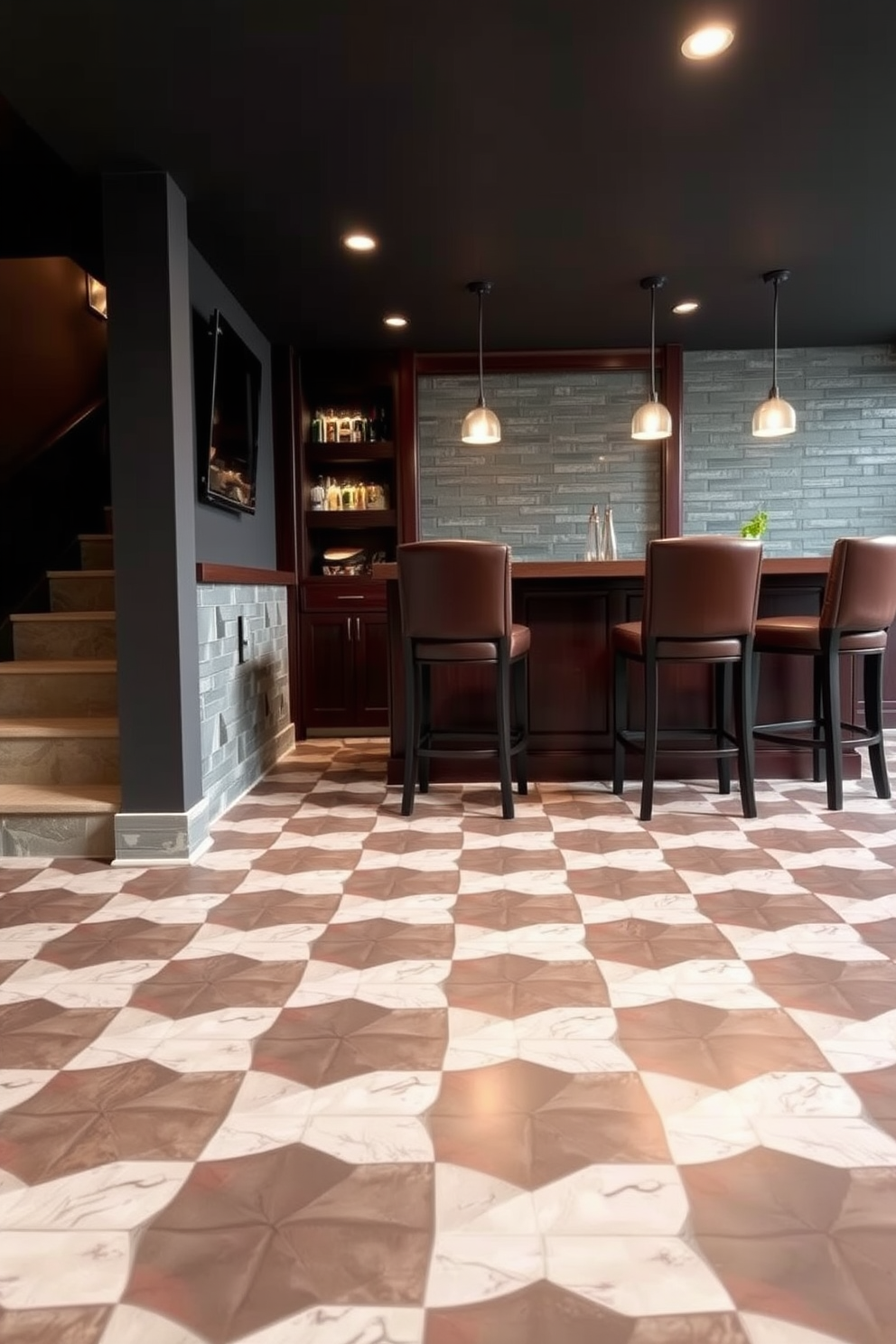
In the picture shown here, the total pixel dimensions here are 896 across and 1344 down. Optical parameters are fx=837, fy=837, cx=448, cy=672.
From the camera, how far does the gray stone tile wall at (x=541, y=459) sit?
5.40m

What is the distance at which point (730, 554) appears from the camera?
3102 mm

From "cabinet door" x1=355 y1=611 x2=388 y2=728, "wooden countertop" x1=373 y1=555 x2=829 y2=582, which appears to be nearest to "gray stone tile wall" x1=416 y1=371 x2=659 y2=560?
"cabinet door" x1=355 y1=611 x2=388 y2=728

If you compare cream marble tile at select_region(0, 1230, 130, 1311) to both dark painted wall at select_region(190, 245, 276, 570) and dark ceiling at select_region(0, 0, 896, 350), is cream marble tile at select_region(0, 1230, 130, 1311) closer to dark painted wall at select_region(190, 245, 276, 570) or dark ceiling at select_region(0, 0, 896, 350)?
dark ceiling at select_region(0, 0, 896, 350)

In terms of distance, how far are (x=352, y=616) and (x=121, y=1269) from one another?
4.31 metres

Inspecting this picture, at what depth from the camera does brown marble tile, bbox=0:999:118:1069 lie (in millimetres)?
1553

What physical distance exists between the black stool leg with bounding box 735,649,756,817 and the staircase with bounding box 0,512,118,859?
229cm

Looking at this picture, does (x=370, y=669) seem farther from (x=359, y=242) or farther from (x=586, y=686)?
(x=359, y=242)

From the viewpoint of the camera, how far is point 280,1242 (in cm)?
108

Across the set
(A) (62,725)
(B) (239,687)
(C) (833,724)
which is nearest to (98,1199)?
(A) (62,725)

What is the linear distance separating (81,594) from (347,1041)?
3340 millimetres

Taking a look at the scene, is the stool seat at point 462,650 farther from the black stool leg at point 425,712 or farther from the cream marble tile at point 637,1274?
the cream marble tile at point 637,1274

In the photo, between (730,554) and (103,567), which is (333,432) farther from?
(730,554)

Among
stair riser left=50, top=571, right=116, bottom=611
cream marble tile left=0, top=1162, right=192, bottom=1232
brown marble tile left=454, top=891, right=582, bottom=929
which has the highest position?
stair riser left=50, top=571, right=116, bottom=611

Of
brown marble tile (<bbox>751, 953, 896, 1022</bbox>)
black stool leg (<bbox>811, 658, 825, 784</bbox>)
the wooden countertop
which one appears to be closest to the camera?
brown marble tile (<bbox>751, 953, 896, 1022</bbox>)
